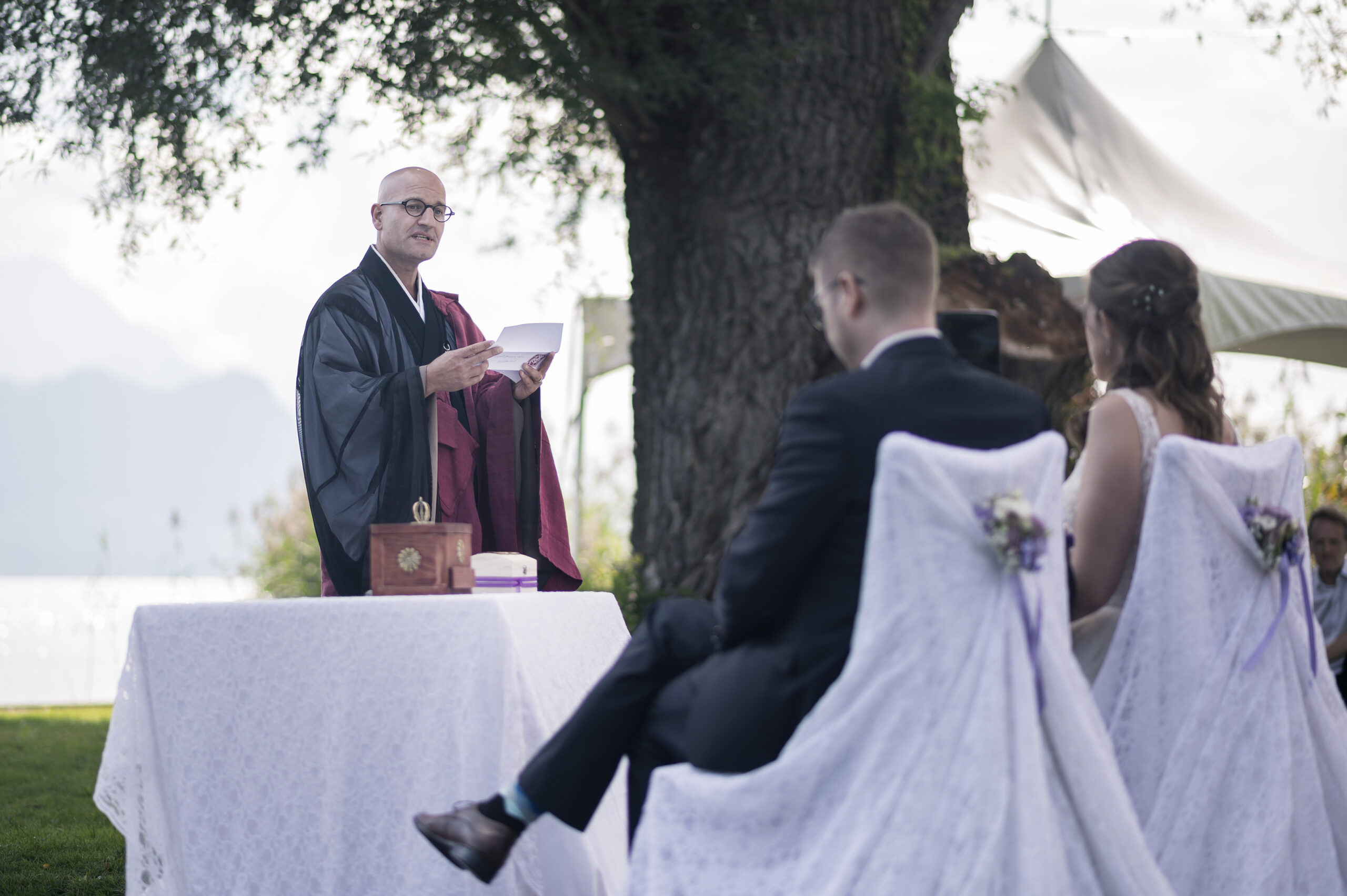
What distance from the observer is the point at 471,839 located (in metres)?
2.07

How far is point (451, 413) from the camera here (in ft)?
11.2

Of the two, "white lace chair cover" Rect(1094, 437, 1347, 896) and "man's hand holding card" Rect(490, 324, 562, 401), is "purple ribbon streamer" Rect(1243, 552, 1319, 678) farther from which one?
"man's hand holding card" Rect(490, 324, 562, 401)

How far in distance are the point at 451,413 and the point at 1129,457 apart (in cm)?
181

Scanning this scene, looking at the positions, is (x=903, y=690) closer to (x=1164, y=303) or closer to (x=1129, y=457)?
(x=1129, y=457)

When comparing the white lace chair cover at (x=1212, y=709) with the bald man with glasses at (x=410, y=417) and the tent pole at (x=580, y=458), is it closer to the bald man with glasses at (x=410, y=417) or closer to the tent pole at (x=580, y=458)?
the bald man with glasses at (x=410, y=417)

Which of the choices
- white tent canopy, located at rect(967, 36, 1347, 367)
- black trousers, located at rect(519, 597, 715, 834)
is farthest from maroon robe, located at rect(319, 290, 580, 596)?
white tent canopy, located at rect(967, 36, 1347, 367)

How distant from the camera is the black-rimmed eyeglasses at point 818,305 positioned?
199 centimetres

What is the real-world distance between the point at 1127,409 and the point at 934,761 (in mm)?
1002

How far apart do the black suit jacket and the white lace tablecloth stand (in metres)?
0.55

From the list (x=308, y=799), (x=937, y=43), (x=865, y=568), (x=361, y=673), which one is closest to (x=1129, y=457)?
(x=865, y=568)

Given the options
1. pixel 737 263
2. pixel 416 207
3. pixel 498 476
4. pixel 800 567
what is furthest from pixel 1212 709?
pixel 737 263

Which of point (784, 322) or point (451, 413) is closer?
point (451, 413)

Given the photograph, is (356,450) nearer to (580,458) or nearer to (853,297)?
(853,297)

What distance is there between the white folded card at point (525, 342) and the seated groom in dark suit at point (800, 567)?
3.65 feet
